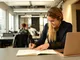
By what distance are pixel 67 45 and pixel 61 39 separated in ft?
2.09

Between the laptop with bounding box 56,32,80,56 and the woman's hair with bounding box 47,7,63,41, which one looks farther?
the woman's hair with bounding box 47,7,63,41

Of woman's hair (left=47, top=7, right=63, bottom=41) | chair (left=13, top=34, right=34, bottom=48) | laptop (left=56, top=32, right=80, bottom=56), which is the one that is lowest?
chair (left=13, top=34, right=34, bottom=48)

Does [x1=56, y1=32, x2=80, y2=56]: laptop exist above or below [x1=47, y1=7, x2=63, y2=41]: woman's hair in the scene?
below

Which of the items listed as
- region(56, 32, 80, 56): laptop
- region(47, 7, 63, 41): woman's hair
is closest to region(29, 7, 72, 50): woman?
region(47, 7, 63, 41): woman's hair

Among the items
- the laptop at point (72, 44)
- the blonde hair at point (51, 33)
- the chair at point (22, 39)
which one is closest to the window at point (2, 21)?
the chair at point (22, 39)

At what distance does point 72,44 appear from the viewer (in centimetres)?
132

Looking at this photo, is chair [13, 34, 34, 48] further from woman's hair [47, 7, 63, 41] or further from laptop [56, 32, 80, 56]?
laptop [56, 32, 80, 56]

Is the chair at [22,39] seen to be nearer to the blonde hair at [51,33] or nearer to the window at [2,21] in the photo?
the blonde hair at [51,33]

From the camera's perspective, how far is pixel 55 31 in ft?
6.53

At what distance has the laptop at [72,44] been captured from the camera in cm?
130

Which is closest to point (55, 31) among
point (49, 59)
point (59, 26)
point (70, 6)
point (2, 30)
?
point (59, 26)

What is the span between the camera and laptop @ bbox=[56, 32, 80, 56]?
1299 millimetres

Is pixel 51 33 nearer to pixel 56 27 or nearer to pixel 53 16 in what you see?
pixel 56 27

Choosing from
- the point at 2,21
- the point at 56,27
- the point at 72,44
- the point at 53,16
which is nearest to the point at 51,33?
the point at 56,27
